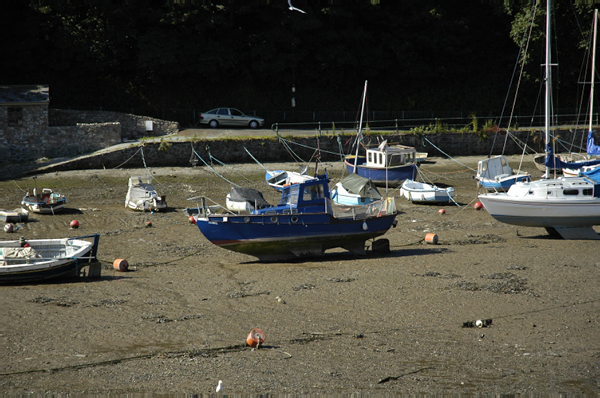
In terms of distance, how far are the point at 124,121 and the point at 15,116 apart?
564cm

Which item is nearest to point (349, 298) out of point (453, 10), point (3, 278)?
point (3, 278)

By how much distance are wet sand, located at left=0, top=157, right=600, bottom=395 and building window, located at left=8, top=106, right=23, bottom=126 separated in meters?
11.2

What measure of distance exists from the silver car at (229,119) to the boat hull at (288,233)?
1945cm

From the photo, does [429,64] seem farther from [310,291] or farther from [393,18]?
[310,291]

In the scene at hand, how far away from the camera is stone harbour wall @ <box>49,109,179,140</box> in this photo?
3117cm

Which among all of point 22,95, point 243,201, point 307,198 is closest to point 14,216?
point 243,201

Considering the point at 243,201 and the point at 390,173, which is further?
the point at 390,173

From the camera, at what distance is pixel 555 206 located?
1772 centimetres

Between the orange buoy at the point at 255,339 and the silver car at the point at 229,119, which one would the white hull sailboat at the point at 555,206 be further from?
the silver car at the point at 229,119

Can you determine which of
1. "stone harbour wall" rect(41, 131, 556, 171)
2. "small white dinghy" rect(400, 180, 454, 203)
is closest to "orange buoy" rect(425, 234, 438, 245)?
"small white dinghy" rect(400, 180, 454, 203)

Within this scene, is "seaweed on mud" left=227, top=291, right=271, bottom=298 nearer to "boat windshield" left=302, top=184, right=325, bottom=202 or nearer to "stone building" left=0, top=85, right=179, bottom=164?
"boat windshield" left=302, top=184, right=325, bottom=202

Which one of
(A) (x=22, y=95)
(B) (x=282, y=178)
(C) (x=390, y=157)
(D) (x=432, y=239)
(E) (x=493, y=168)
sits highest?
(A) (x=22, y=95)

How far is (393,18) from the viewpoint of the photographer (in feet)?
132

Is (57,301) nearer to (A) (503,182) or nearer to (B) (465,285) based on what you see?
(B) (465,285)
